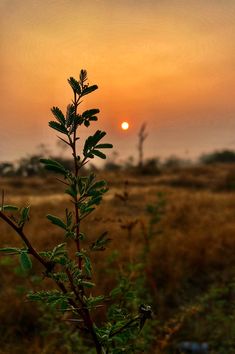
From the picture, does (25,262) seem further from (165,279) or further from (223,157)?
(223,157)

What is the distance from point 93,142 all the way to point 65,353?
7.39 feet

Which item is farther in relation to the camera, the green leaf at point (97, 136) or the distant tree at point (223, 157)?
the distant tree at point (223, 157)

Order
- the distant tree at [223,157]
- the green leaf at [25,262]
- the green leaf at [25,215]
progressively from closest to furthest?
1. the green leaf at [25,262]
2. the green leaf at [25,215]
3. the distant tree at [223,157]

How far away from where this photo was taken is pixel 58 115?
0.92 metres

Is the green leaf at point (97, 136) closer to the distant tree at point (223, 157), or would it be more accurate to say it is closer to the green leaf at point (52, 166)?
the green leaf at point (52, 166)

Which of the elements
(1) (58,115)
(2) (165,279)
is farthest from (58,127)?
(2) (165,279)

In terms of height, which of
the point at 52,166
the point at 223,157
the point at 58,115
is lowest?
the point at 52,166

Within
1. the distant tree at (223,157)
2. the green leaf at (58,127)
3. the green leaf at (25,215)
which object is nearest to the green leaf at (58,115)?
the green leaf at (58,127)

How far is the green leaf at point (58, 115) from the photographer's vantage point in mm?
913

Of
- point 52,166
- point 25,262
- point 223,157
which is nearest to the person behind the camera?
point 25,262

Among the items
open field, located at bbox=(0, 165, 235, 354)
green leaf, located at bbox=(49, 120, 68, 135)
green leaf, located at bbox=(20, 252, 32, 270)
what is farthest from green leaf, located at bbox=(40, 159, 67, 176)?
open field, located at bbox=(0, 165, 235, 354)

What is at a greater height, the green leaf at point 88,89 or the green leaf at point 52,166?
the green leaf at point 88,89

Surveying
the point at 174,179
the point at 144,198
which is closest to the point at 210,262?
the point at 144,198

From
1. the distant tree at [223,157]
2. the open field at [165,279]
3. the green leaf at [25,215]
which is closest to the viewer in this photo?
the green leaf at [25,215]
